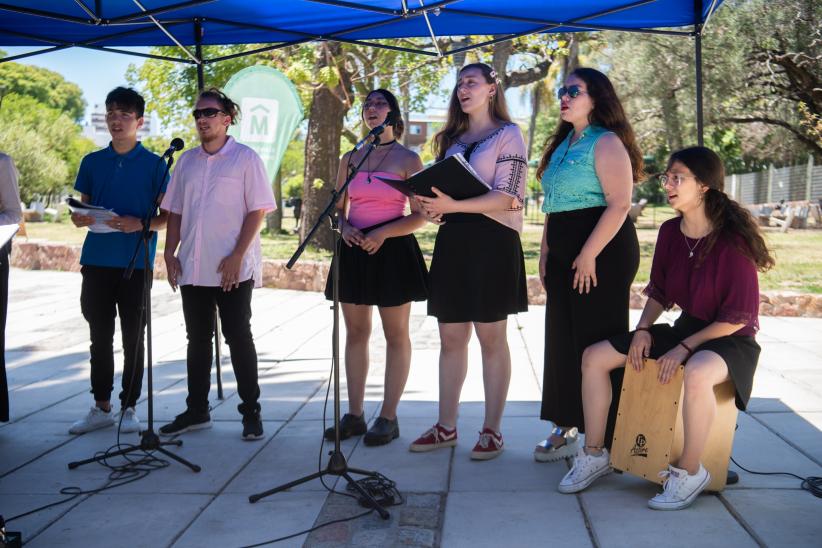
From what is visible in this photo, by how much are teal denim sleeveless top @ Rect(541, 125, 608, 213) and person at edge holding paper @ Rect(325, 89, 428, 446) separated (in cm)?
73

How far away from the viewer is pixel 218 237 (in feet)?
15.2

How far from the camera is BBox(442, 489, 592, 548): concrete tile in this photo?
127 inches

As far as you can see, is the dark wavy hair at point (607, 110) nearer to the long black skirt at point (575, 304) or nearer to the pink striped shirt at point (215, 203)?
the long black skirt at point (575, 304)

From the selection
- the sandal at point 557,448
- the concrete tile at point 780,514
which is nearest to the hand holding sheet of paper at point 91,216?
the sandal at point 557,448

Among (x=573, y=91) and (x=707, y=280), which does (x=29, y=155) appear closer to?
(x=573, y=91)

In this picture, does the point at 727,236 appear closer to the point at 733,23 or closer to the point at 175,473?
the point at 175,473

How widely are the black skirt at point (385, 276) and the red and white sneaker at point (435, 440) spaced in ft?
2.32

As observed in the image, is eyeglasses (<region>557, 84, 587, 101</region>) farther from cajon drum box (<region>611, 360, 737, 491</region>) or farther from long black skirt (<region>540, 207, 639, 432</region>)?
cajon drum box (<region>611, 360, 737, 491</region>)

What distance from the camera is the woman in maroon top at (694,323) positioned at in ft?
11.4

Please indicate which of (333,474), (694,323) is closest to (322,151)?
(333,474)

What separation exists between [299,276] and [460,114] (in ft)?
25.2

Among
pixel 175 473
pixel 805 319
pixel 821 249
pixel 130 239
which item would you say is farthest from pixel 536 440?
pixel 821 249

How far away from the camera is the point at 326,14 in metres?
5.39

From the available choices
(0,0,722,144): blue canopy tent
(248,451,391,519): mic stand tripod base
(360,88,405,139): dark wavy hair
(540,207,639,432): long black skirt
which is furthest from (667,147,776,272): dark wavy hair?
(248,451,391,519): mic stand tripod base
